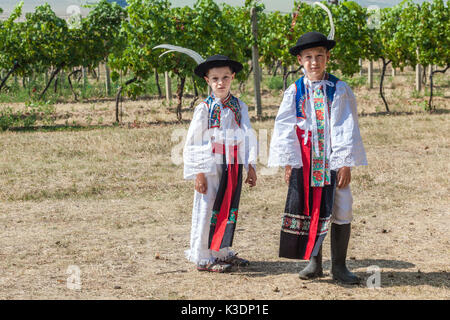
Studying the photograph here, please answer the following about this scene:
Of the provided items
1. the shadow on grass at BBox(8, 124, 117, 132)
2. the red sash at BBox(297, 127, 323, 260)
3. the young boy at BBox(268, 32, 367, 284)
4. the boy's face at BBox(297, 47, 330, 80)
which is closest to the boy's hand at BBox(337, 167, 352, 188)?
the young boy at BBox(268, 32, 367, 284)

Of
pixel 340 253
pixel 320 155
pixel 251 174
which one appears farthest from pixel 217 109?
pixel 340 253

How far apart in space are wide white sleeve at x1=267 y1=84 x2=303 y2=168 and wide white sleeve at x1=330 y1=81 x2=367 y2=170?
27 centimetres

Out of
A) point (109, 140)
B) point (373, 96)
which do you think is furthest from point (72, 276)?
point (373, 96)

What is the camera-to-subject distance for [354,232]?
596cm

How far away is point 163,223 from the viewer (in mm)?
6531

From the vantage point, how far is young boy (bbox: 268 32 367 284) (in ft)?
13.3

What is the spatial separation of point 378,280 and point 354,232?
65.8 inches

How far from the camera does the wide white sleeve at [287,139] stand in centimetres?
407

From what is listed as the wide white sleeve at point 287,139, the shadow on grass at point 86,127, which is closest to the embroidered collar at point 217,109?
the wide white sleeve at point 287,139

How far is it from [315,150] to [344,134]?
24 centimetres

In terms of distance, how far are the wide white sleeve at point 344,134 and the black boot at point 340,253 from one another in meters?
0.51

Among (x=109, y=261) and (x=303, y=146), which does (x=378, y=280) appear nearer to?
(x=303, y=146)

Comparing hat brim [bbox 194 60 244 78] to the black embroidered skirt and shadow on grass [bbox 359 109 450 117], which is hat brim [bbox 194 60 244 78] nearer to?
the black embroidered skirt

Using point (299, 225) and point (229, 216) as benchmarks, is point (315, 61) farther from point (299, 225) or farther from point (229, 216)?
point (229, 216)
